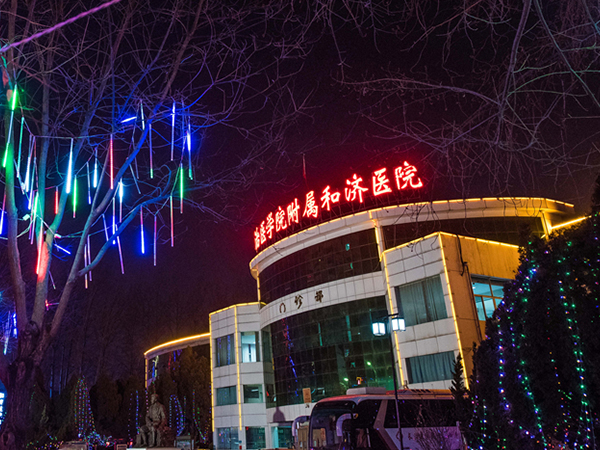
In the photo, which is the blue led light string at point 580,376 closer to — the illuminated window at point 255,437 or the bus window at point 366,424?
the bus window at point 366,424

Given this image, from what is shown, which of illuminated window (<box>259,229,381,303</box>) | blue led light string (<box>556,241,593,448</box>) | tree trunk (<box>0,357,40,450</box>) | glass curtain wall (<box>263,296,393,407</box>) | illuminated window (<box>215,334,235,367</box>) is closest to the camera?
blue led light string (<box>556,241,593,448</box>)

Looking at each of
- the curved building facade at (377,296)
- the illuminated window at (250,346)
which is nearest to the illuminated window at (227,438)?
the curved building facade at (377,296)

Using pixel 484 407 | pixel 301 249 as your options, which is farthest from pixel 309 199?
pixel 484 407

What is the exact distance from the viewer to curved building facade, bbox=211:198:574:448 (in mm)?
23453

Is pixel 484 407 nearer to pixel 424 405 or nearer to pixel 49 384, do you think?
pixel 424 405

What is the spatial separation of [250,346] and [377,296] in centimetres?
1378

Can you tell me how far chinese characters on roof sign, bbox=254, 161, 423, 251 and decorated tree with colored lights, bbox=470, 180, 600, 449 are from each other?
2059 centimetres

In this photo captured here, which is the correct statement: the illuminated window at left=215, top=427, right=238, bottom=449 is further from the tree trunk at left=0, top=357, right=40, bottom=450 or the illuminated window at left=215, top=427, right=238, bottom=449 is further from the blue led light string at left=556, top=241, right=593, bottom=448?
the blue led light string at left=556, top=241, right=593, bottom=448

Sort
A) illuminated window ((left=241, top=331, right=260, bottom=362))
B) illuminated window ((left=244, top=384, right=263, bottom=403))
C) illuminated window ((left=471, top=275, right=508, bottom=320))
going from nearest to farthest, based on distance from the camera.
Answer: illuminated window ((left=471, top=275, right=508, bottom=320))
illuminated window ((left=244, top=384, right=263, bottom=403))
illuminated window ((left=241, top=331, right=260, bottom=362))

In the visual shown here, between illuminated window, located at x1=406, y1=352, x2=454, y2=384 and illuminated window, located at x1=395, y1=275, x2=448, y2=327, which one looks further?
illuminated window, located at x1=395, y1=275, x2=448, y2=327

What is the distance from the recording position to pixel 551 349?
15.6 ft

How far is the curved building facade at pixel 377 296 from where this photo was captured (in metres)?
23.5

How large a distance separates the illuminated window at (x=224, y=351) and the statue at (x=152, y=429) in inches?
427

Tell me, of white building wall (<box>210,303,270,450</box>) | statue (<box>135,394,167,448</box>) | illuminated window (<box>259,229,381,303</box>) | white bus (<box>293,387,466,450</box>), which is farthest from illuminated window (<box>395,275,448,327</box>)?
white building wall (<box>210,303,270,450</box>)
